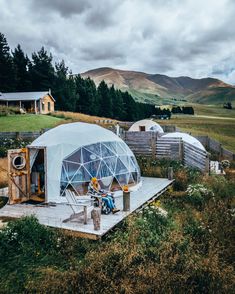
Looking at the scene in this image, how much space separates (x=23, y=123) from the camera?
3064cm

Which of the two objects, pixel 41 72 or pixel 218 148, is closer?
pixel 218 148

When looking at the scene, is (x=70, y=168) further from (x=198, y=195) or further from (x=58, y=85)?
(x=58, y=85)

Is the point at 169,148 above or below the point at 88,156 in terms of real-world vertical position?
below

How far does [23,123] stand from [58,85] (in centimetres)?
2371

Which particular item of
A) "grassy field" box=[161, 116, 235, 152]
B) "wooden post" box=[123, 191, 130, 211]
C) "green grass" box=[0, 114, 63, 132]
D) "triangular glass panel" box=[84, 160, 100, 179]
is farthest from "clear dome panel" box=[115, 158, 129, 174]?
"grassy field" box=[161, 116, 235, 152]

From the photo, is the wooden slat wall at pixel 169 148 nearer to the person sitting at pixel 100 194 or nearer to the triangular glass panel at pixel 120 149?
the triangular glass panel at pixel 120 149

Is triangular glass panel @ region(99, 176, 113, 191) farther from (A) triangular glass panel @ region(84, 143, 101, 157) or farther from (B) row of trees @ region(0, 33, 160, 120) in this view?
(B) row of trees @ region(0, 33, 160, 120)

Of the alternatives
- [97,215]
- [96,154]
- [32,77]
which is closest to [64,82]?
[32,77]

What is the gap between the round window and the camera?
10.4 metres

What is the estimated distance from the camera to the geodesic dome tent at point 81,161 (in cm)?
1034

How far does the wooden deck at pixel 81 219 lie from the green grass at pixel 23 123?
1924 centimetres

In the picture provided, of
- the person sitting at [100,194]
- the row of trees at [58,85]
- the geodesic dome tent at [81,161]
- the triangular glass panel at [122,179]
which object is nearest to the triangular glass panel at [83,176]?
the geodesic dome tent at [81,161]

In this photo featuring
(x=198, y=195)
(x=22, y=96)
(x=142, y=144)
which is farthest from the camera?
(x=22, y=96)

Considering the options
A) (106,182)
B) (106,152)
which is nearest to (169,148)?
(106,152)
